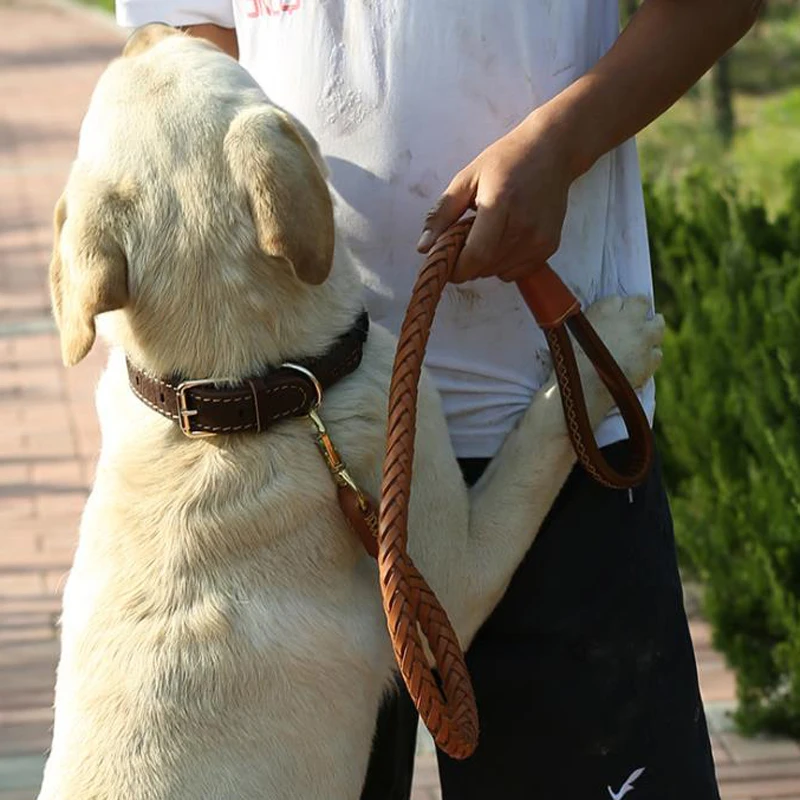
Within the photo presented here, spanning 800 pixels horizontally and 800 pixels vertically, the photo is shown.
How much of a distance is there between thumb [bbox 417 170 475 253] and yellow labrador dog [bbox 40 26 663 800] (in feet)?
0.45

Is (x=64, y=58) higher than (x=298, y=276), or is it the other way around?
(x=298, y=276)

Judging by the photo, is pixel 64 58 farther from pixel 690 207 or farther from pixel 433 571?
pixel 433 571

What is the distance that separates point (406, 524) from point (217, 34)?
3.25ft

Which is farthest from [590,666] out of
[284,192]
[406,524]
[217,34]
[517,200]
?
[217,34]

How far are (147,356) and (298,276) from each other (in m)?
0.26

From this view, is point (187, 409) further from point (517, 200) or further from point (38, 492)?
point (38, 492)

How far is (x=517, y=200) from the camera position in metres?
2.20

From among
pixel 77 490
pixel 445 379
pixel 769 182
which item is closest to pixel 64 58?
pixel 769 182

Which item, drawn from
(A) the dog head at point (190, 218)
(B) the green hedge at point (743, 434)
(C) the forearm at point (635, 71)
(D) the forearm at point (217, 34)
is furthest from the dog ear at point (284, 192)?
(B) the green hedge at point (743, 434)

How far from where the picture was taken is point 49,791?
2.33 metres

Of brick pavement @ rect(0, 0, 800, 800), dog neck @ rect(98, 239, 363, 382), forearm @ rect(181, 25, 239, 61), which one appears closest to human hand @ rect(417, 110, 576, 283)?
dog neck @ rect(98, 239, 363, 382)

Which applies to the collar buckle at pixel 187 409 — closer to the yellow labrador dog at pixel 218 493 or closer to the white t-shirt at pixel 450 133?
the yellow labrador dog at pixel 218 493

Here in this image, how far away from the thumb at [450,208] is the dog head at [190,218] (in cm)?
13

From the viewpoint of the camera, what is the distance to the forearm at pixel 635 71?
2.24 m
